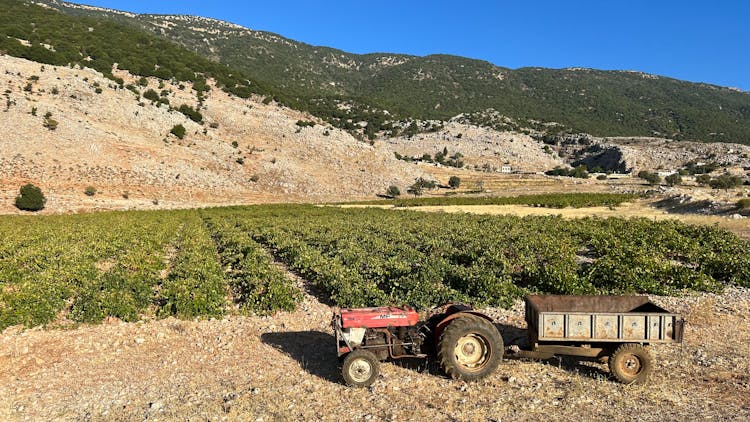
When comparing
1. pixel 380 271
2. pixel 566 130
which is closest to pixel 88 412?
pixel 380 271

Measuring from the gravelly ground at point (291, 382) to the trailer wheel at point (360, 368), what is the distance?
0.66 ft

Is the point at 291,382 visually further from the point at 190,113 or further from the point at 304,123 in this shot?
the point at 304,123

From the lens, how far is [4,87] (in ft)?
214

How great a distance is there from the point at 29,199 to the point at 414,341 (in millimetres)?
53755

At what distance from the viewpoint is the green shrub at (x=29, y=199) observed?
4603cm

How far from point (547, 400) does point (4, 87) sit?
86773 millimetres

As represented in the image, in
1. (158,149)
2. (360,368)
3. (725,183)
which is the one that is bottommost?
(360,368)

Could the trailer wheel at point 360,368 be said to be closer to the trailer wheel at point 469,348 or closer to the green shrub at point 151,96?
the trailer wheel at point 469,348

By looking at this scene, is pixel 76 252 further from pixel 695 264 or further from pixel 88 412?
pixel 695 264

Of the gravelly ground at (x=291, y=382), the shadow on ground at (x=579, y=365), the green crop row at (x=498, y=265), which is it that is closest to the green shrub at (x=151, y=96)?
the green crop row at (x=498, y=265)

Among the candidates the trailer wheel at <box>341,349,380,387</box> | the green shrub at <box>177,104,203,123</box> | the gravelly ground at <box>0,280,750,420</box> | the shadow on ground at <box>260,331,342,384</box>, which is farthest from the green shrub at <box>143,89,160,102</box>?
the trailer wheel at <box>341,349,380,387</box>

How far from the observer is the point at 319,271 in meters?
16.4

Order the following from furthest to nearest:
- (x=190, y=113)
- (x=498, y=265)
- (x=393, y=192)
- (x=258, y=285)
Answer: (x=190, y=113), (x=393, y=192), (x=498, y=265), (x=258, y=285)

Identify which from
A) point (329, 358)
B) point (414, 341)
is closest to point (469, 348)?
point (414, 341)
